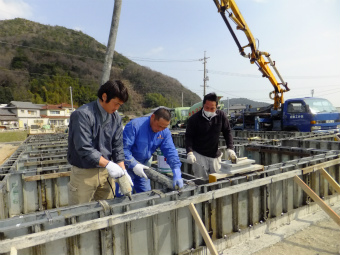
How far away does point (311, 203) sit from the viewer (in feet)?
15.0

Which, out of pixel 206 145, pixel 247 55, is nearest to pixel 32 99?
pixel 247 55

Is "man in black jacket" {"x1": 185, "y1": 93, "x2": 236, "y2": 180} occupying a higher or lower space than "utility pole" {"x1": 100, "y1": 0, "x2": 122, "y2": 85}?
lower

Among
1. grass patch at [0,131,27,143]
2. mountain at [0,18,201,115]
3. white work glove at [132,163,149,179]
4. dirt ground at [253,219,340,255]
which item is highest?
mountain at [0,18,201,115]

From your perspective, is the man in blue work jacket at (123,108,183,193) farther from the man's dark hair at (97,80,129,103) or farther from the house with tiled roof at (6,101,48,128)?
the house with tiled roof at (6,101,48,128)

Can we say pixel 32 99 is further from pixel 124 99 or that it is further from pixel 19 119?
pixel 124 99

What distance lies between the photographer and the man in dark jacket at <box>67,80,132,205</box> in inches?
96.3

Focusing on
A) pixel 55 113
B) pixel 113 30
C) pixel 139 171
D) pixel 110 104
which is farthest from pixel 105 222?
pixel 55 113

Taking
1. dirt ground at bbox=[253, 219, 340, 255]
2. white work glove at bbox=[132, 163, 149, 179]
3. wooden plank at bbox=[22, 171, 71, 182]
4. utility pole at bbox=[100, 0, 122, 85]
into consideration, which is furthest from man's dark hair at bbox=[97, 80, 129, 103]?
utility pole at bbox=[100, 0, 122, 85]

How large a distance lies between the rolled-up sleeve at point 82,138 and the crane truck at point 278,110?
11.6 m

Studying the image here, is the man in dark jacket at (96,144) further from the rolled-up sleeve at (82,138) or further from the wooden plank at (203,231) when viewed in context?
the wooden plank at (203,231)

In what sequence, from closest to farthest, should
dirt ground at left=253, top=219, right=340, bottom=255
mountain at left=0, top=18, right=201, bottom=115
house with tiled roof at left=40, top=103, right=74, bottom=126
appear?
dirt ground at left=253, top=219, right=340, bottom=255 → house with tiled roof at left=40, top=103, right=74, bottom=126 → mountain at left=0, top=18, right=201, bottom=115

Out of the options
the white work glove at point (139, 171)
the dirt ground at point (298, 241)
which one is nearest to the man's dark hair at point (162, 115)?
the white work glove at point (139, 171)

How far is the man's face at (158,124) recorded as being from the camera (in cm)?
335

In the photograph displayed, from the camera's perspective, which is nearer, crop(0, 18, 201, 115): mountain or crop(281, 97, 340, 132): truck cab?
crop(281, 97, 340, 132): truck cab
